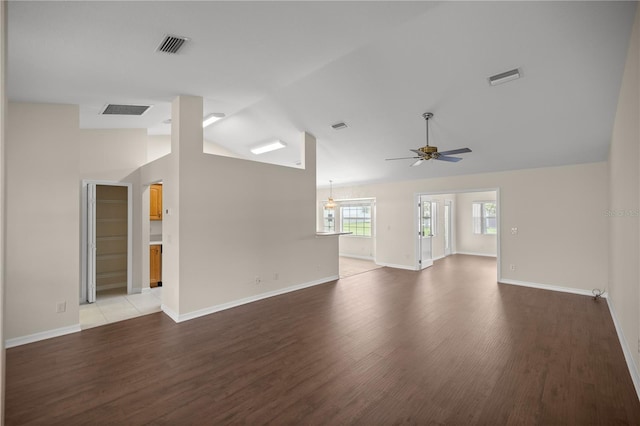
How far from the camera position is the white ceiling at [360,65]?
2400 millimetres

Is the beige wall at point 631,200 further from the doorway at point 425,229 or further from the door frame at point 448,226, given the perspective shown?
the door frame at point 448,226

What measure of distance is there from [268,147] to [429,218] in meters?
5.05

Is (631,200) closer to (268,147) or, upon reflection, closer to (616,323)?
(616,323)

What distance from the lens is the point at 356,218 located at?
10094 mm

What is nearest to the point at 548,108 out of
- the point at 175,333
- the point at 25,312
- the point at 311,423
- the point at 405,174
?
the point at 405,174

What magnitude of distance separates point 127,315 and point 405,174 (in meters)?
6.28

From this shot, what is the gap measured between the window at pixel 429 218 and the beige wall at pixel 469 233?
179 cm

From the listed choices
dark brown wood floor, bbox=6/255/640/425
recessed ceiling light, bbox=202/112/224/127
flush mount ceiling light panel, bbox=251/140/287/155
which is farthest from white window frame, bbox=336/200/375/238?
recessed ceiling light, bbox=202/112/224/127

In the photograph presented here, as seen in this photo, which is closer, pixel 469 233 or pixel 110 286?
pixel 110 286

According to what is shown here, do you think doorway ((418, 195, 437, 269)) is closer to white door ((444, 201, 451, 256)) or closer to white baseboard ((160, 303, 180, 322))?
white door ((444, 201, 451, 256))

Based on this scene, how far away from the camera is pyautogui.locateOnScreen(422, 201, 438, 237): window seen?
831 cm

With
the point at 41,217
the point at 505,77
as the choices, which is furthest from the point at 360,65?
the point at 41,217

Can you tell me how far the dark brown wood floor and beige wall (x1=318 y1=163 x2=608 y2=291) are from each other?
1.00 m

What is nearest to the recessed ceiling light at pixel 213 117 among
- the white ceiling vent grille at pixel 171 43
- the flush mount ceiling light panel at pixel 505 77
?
the white ceiling vent grille at pixel 171 43
